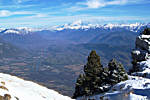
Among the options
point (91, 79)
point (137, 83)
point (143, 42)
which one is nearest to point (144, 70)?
point (91, 79)

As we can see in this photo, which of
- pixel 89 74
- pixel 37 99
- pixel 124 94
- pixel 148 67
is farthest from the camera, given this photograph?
pixel 89 74

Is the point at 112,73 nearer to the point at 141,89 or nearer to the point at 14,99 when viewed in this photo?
the point at 141,89

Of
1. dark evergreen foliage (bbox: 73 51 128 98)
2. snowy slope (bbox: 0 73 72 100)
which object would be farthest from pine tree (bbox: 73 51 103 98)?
snowy slope (bbox: 0 73 72 100)

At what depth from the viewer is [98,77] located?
51.2 m

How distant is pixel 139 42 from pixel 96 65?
17088mm

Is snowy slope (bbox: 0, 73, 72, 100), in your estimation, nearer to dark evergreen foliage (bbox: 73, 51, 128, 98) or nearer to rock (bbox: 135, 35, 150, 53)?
dark evergreen foliage (bbox: 73, 51, 128, 98)

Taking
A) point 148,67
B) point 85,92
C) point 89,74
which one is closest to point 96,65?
point 89,74

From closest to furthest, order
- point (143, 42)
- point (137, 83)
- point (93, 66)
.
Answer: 1. point (137, 83)
2. point (93, 66)
3. point (143, 42)

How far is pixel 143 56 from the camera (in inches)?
2256

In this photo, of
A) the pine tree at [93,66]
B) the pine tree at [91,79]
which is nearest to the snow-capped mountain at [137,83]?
the pine tree at [91,79]

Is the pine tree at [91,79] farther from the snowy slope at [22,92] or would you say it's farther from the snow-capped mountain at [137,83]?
the snowy slope at [22,92]

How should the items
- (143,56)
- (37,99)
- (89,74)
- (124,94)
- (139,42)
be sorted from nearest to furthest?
(37,99) < (124,94) < (89,74) < (143,56) < (139,42)

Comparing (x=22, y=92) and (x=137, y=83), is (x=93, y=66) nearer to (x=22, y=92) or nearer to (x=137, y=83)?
(x=137, y=83)

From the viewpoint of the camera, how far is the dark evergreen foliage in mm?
45031
